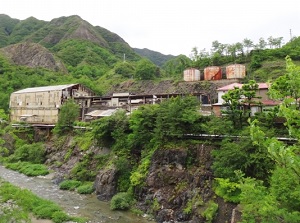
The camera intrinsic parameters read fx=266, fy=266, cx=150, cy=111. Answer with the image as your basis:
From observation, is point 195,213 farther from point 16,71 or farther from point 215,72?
point 16,71

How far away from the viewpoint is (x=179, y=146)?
75.1 ft

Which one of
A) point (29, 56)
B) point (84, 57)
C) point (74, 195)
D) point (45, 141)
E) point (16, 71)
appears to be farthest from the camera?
point (84, 57)

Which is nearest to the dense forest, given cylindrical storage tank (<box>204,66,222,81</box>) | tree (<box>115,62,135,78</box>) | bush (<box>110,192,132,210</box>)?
bush (<box>110,192,132,210</box>)

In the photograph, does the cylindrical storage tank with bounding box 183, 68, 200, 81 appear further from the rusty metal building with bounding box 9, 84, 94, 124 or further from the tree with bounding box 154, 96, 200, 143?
the tree with bounding box 154, 96, 200, 143

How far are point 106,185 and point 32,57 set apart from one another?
93.8 m

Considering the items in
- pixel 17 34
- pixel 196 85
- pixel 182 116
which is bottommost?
pixel 182 116

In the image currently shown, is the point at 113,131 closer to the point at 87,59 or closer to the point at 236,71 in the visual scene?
the point at 236,71

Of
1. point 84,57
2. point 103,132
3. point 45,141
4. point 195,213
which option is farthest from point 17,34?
point 195,213

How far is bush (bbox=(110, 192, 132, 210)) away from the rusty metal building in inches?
1128

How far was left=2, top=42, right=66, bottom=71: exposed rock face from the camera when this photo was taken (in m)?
101

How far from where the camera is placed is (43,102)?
49656mm

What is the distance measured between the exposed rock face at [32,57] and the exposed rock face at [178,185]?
87928 millimetres

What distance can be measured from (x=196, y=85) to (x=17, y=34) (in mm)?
138124

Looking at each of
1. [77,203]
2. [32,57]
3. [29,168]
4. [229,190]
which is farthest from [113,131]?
[32,57]
